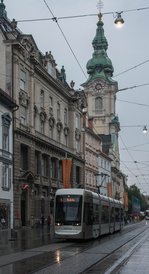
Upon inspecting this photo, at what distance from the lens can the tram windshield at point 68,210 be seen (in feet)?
112

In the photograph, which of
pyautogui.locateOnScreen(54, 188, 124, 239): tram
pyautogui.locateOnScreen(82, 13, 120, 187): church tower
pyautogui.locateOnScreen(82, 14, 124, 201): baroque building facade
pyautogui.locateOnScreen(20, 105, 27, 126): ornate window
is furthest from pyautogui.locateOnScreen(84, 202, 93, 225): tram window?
pyautogui.locateOnScreen(82, 13, 120, 187): church tower

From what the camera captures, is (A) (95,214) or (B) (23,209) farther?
(B) (23,209)

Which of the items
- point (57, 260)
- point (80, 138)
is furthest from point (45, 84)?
point (57, 260)

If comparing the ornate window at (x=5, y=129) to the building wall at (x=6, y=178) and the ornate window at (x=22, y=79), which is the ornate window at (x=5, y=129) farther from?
the ornate window at (x=22, y=79)

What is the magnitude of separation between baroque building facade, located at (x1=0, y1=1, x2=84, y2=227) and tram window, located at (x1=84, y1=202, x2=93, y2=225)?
19.3m

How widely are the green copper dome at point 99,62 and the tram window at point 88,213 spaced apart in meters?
95.6

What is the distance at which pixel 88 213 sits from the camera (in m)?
35.4

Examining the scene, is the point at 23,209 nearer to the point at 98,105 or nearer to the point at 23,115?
the point at 23,115

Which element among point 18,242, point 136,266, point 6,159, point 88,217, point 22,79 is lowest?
point 136,266

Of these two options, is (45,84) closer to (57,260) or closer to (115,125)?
(57,260)

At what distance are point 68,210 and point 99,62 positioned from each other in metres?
99.3

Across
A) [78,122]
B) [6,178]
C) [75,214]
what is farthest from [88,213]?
[78,122]

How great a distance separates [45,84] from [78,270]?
168 ft

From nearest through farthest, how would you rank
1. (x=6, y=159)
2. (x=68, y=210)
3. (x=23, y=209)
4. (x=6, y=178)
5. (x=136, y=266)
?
(x=136, y=266) < (x=68, y=210) < (x=6, y=159) < (x=6, y=178) < (x=23, y=209)
